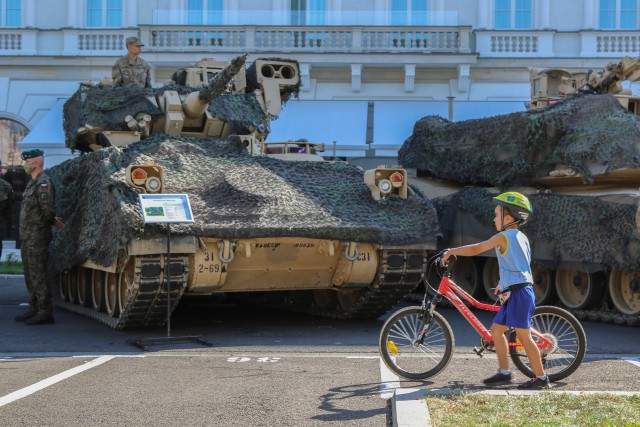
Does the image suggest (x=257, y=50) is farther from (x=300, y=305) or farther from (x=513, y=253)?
(x=513, y=253)

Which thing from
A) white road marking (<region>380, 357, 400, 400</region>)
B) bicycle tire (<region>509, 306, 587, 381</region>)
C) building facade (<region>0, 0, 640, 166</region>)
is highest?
building facade (<region>0, 0, 640, 166</region>)

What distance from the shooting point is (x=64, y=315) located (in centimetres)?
1372

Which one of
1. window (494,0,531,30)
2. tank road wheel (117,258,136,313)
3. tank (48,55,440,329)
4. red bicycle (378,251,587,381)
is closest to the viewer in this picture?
red bicycle (378,251,587,381)

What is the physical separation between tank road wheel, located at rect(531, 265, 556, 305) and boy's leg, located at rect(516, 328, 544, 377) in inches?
247

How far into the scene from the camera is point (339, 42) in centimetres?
2775

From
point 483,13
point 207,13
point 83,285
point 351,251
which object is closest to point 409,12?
point 483,13

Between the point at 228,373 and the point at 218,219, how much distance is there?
244cm

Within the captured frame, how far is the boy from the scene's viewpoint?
25.0ft

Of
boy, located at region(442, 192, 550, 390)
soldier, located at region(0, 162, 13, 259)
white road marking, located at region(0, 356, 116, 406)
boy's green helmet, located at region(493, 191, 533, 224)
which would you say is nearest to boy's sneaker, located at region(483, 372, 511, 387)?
boy, located at region(442, 192, 550, 390)

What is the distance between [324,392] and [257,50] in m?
20.4

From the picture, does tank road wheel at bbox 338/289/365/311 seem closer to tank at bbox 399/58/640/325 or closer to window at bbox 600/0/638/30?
tank at bbox 399/58/640/325

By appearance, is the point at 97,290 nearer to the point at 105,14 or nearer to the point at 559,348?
the point at 559,348

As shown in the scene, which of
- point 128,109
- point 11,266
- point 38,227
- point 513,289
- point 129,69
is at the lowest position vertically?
point 11,266

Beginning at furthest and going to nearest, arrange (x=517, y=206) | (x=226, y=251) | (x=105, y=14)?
(x=105, y=14), (x=226, y=251), (x=517, y=206)
